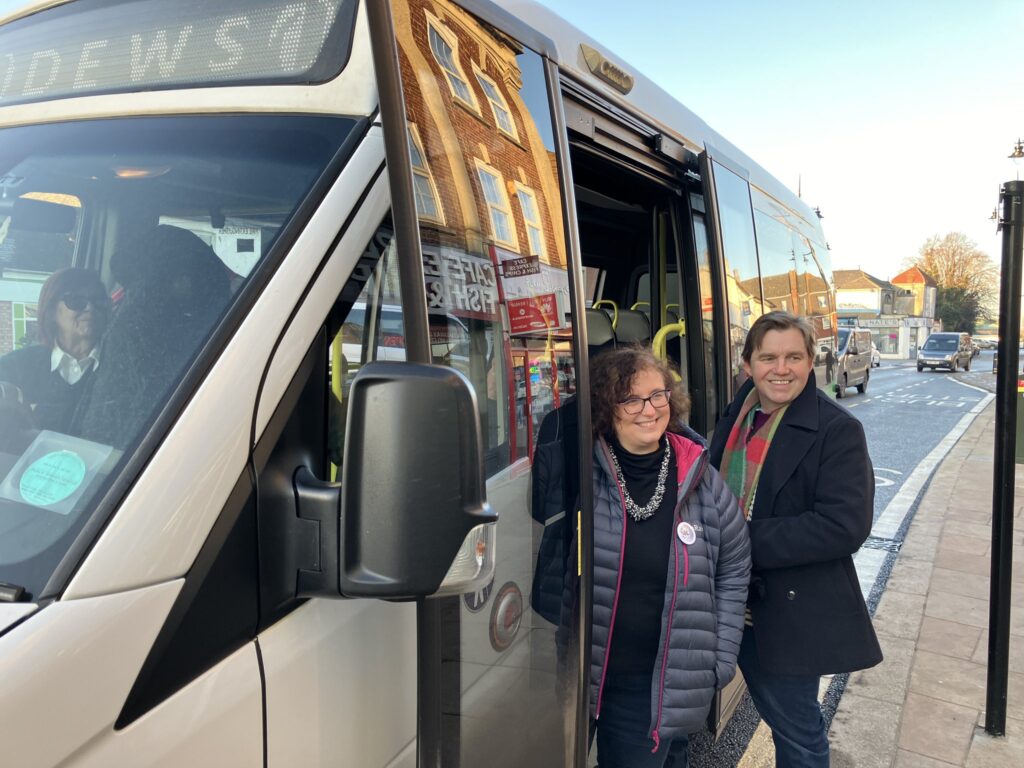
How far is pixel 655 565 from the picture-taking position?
7.27ft

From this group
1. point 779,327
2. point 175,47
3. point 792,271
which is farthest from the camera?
point 792,271

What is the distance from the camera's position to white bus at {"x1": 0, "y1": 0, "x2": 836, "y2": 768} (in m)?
1.09

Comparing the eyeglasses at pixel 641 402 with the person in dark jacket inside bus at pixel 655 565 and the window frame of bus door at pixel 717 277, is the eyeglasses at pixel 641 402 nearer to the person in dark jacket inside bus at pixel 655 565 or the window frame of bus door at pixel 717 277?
the person in dark jacket inside bus at pixel 655 565

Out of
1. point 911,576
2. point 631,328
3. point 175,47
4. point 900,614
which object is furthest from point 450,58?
point 911,576

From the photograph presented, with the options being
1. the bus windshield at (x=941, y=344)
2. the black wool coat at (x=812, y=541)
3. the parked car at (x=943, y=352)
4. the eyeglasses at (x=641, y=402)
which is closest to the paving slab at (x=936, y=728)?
the black wool coat at (x=812, y=541)

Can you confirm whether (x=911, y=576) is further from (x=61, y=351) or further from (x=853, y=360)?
(x=853, y=360)

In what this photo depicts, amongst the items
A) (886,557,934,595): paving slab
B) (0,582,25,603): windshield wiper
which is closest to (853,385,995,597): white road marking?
(886,557,934,595): paving slab

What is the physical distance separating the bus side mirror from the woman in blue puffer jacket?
1.15 meters

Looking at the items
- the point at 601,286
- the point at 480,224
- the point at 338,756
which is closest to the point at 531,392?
the point at 480,224

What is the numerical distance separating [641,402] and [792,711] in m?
1.25

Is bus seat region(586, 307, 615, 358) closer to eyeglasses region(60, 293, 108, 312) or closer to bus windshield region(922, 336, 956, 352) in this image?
eyeglasses region(60, 293, 108, 312)

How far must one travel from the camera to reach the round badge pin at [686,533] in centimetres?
219

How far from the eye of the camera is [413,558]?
111 cm

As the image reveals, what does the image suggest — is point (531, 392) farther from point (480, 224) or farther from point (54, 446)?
point (54, 446)
